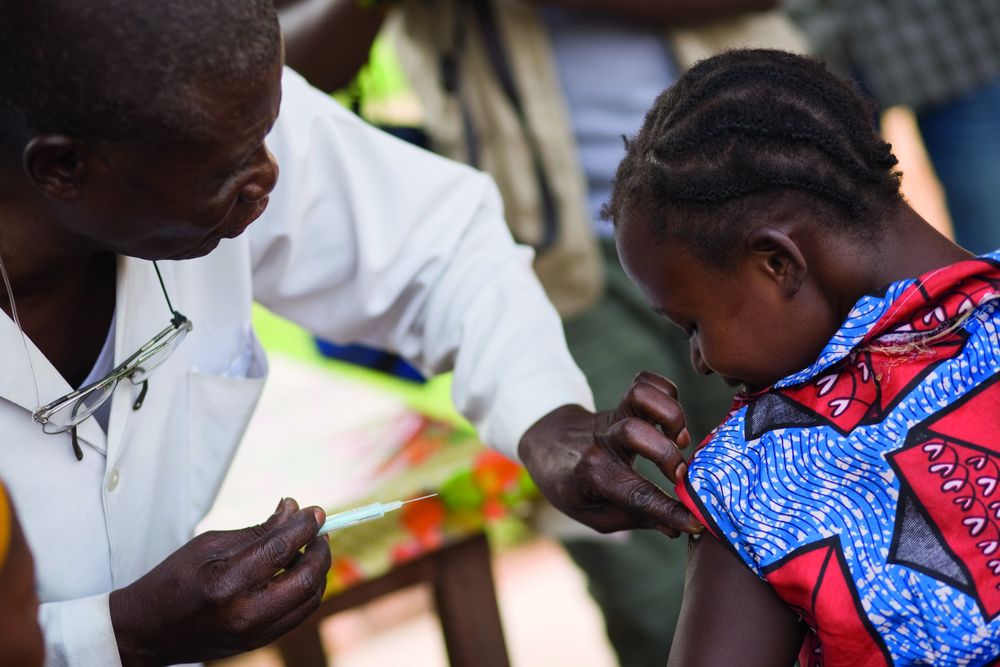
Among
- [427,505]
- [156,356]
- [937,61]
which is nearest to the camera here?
[156,356]

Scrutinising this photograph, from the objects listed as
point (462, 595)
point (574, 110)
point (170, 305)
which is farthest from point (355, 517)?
point (574, 110)

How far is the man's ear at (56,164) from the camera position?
4.10 ft

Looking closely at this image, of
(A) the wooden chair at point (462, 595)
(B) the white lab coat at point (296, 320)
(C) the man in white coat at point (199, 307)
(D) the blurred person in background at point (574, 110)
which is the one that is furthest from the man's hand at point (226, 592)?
(D) the blurred person in background at point (574, 110)

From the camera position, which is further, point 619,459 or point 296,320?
point 296,320

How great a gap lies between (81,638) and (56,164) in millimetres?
537

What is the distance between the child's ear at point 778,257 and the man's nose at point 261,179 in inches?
21.5

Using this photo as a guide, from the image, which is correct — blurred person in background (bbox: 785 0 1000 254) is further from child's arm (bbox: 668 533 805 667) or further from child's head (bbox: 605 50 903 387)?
child's arm (bbox: 668 533 805 667)

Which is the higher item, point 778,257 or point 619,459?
point 778,257

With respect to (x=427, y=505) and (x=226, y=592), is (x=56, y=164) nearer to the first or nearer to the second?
(x=226, y=592)

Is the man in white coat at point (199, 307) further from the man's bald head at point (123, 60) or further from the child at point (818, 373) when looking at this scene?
the child at point (818, 373)

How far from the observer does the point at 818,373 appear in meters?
1.25

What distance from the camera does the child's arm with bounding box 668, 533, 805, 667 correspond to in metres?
1.23

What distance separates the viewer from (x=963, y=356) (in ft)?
4.00

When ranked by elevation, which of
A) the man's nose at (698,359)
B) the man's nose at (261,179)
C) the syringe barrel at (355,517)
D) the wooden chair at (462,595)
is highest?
the man's nose at (261,179)
